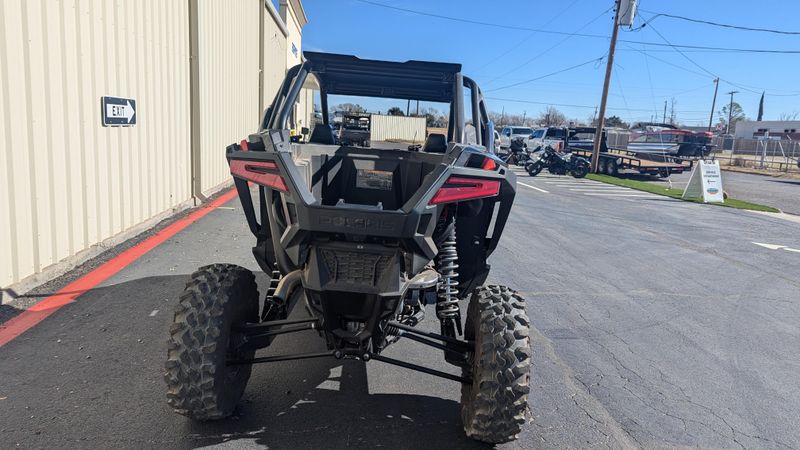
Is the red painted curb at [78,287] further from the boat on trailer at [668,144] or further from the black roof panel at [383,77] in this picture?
the boat on trailer at [668,144]

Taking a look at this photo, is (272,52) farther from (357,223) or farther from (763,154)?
(763,154)

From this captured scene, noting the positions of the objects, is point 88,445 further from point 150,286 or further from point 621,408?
point 621,408

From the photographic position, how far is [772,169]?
36375mm

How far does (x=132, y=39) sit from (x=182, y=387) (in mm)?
5644

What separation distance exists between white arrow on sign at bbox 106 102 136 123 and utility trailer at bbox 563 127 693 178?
22.3 m

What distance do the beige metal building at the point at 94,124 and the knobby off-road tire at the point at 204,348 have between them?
2.58 m

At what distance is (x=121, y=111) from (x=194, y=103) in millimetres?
3419

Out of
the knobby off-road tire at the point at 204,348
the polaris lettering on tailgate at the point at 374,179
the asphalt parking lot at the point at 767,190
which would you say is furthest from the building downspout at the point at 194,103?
the asphalt parking lot at the point at 767,190

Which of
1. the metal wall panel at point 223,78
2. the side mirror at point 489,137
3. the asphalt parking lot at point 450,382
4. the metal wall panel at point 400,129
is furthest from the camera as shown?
the metal wall panel at point 223,78

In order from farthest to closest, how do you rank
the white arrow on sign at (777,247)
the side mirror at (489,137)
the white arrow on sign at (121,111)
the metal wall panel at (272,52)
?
1. the metal wall panel at (272,52)
2. the white arrow on sign at (777,247)
3. the white arrow on sign at (121,111)
4. the side mirror at (489,137)

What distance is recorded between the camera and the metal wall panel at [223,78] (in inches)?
420

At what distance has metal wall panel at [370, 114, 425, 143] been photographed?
14.9ft

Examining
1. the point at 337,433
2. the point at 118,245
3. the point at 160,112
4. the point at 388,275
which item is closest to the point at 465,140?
the point at 388,275

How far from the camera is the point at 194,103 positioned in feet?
33.0
